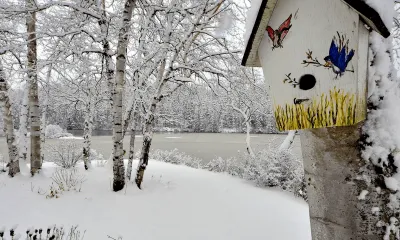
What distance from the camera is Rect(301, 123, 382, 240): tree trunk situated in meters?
0.79

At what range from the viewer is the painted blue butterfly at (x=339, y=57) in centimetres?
87

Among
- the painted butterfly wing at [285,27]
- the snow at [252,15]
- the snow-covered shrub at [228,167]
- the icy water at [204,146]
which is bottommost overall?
the icy water at [204,146]

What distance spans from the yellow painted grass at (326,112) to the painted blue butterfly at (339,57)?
3.0 inches

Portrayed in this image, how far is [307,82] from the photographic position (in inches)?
39.6

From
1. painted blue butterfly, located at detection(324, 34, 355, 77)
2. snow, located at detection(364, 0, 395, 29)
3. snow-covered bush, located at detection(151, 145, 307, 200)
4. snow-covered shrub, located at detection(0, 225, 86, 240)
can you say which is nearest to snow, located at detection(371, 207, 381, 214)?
painted blue butterfly, located at detection(324, 34, 355, 77)

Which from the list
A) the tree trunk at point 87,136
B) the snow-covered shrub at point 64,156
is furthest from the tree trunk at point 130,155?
the snow-covered shrub at point 64,156

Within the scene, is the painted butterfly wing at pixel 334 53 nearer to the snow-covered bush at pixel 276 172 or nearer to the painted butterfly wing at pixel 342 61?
the painted butterfly wing at pixel 342 61

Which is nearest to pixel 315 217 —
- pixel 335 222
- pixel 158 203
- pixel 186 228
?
pixel 335 222

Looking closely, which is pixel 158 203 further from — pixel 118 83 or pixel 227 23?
pixel 227 23

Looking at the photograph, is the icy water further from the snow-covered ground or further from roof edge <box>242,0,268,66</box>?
roof edge <box>242,0,268,66</box>

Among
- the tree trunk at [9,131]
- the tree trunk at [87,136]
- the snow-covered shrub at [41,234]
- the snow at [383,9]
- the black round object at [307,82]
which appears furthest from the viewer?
the tree trunk at [87,136]

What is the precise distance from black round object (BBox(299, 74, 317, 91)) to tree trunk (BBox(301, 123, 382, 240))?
0.19 m

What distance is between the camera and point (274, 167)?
7.92 meters

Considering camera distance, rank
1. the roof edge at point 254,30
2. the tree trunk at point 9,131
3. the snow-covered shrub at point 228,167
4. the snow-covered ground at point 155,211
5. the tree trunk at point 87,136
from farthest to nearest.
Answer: the snow-covered shrub at point 228,167, the tree trunk at point 87,136, the tree trunk at point 9,131, the snow-covered ground at point 155,211, the roof edge at point 254,30
